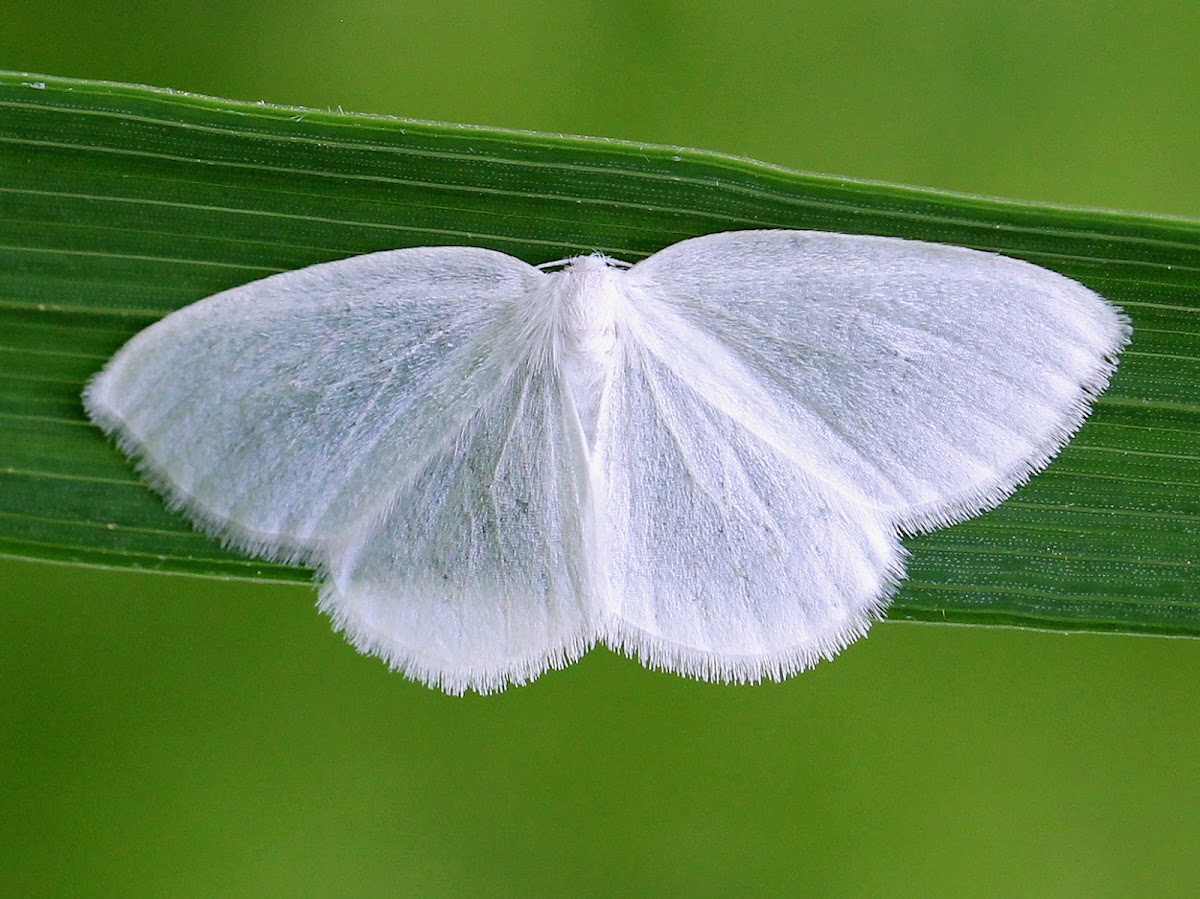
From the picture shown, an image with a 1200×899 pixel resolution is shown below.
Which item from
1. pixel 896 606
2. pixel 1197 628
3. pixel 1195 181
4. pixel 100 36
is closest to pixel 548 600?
pixel 896 606

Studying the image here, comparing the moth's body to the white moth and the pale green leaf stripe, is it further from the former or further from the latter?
the pale green leaf stripe

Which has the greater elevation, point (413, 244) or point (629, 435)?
point (413, 244)

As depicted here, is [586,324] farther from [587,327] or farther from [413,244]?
[413,244]

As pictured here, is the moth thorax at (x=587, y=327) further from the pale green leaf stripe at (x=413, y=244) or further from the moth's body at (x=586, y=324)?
the pale green leaf stripe at (x=413, y=244)

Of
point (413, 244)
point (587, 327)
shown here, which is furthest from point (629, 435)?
point (413, 244)

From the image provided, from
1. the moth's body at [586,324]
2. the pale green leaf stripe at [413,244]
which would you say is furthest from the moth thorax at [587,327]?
the pale green leaf stripe at [413,244]
